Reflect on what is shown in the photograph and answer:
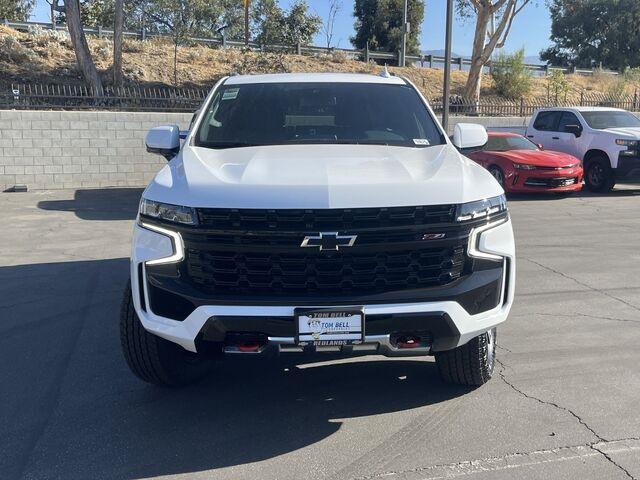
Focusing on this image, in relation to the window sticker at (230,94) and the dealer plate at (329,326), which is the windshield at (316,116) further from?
the dealer plate at (329,326)

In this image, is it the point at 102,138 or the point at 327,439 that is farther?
the point at 102,138

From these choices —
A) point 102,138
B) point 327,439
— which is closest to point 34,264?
point 327,439

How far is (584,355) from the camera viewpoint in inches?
193

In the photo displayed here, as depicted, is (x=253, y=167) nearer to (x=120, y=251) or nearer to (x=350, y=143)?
(x=350, y=143)

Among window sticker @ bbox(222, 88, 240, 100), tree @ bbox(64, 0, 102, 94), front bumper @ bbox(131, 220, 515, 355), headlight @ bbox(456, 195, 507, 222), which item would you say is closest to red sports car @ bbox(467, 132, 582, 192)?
window sticker @ bbox(222, 88, 240, 100)

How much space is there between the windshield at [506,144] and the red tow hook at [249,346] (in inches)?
453

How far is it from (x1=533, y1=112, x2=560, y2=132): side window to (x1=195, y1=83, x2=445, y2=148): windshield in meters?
11.5

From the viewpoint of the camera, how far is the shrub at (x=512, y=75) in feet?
112

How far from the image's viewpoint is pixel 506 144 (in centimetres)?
1429

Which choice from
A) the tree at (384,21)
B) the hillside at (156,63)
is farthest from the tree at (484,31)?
the tree at (384,21)

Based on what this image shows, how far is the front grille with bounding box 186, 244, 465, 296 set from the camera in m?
3.44

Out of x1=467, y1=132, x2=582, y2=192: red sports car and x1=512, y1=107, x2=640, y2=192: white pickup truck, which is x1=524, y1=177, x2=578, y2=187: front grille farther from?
x1=512, y1=107, x2=640, y2=192: white pickup truck

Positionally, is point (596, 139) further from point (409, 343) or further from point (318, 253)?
point (318, 253)

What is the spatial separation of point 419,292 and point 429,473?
0.89 metres
